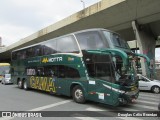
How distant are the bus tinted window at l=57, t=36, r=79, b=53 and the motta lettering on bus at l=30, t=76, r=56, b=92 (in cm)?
223

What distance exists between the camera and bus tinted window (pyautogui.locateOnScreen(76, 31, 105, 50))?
386 inches

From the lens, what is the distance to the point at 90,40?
33.8ft

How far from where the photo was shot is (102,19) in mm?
20688

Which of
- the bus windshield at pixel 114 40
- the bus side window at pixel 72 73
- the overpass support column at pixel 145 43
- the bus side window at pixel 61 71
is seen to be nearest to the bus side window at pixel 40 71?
the bus side window at pixel 61 71

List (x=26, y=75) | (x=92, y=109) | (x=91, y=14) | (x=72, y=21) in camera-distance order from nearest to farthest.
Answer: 1. (x=92, y=109)
2. (x=26, y=75)
3. (x=91, y=14)
4. (x=72, y=21)

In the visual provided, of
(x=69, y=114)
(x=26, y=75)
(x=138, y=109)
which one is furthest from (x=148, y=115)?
(x=26, y=75)

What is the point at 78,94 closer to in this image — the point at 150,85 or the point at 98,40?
the point at 98,40

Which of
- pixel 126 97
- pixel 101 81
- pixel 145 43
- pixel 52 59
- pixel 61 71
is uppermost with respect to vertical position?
pixel 145 43

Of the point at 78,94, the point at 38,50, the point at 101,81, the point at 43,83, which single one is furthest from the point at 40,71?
the point at 101,81

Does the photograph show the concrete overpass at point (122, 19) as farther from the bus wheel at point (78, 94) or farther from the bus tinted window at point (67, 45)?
the bus wheel at point (78, 94)

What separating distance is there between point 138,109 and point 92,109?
81.4 inches

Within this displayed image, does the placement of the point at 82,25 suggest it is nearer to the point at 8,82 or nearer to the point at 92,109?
the point at 8,82

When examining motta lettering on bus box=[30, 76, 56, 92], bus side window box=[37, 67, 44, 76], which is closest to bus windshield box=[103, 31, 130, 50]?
motta lettering on bus box=[30, 76, 56, 92]

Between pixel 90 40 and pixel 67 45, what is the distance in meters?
1.90
